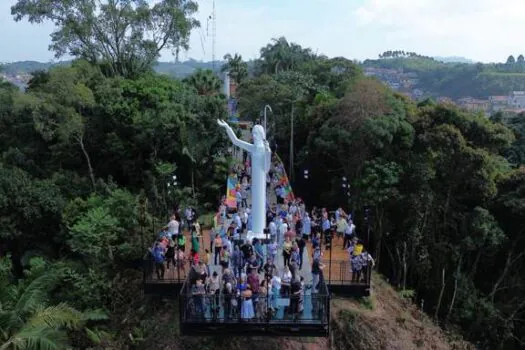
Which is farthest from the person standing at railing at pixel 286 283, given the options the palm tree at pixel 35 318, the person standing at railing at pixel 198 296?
the palm tree at pixel 35 318

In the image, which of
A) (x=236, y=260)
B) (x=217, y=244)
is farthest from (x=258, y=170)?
(x=236, y=260)

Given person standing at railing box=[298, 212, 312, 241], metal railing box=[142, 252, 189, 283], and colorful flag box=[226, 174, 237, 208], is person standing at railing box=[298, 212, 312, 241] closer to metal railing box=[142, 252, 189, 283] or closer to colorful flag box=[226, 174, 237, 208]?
metal railing box=[142, 252, 189, 283]

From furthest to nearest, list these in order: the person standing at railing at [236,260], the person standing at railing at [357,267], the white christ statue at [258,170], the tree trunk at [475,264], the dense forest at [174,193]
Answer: the tree trunk at [475,264] < the dense forest at [174,193] < the white christ statue at [258,170] < the person standing at railing at [357,267] < the person standing at railing at [236,260]

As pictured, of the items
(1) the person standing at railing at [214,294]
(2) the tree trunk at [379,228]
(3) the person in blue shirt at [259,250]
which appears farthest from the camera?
(2) the tree trunk at [379,228]

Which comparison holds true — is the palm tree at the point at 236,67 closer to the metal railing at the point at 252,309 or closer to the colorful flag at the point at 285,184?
the colorful flag at the point at 285,184

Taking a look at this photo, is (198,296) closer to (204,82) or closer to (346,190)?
(346,190)

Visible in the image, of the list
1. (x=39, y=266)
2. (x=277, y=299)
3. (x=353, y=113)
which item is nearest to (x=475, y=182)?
(x=353, y=113)

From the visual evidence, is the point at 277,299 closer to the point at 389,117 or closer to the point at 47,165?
the point at 389,117
